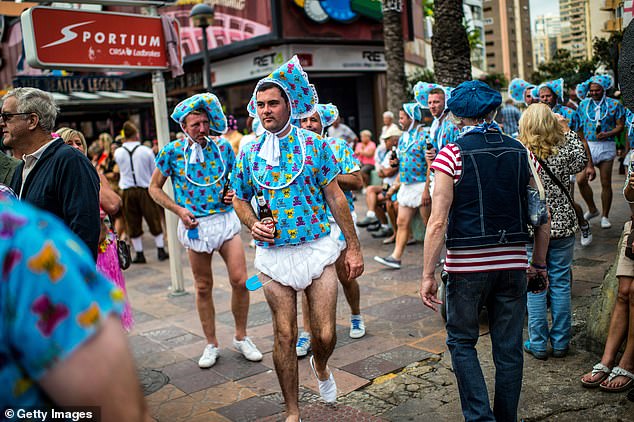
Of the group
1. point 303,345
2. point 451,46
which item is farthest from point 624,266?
point 451,46

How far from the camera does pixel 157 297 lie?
7859 millimetres

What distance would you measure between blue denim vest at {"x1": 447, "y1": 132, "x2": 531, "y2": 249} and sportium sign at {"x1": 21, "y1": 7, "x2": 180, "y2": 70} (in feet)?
15.7

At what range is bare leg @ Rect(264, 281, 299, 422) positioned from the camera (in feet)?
12.5

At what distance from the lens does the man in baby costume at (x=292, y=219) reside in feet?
12.6

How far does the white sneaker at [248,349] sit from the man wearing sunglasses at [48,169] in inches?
78.7

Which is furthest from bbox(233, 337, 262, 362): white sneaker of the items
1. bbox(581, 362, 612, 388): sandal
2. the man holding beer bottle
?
bbox(581, 362, 612, 388): sandal

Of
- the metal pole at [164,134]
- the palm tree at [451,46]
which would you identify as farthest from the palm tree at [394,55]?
the metal pole at [164,134]

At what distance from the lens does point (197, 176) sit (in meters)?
5.23

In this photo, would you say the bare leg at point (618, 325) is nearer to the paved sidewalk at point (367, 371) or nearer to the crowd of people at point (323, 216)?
the crowd of people at point (323, 216)

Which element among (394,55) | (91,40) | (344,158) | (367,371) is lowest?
(367,371)

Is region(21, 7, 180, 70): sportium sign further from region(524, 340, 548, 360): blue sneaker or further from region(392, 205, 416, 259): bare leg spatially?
region(524, 340, 548, 360): blue sneaker

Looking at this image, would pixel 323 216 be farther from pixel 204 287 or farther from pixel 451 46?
pixel 451 46

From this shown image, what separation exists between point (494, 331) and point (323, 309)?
Result: 1033mm

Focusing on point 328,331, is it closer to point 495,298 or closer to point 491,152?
point 495,298
